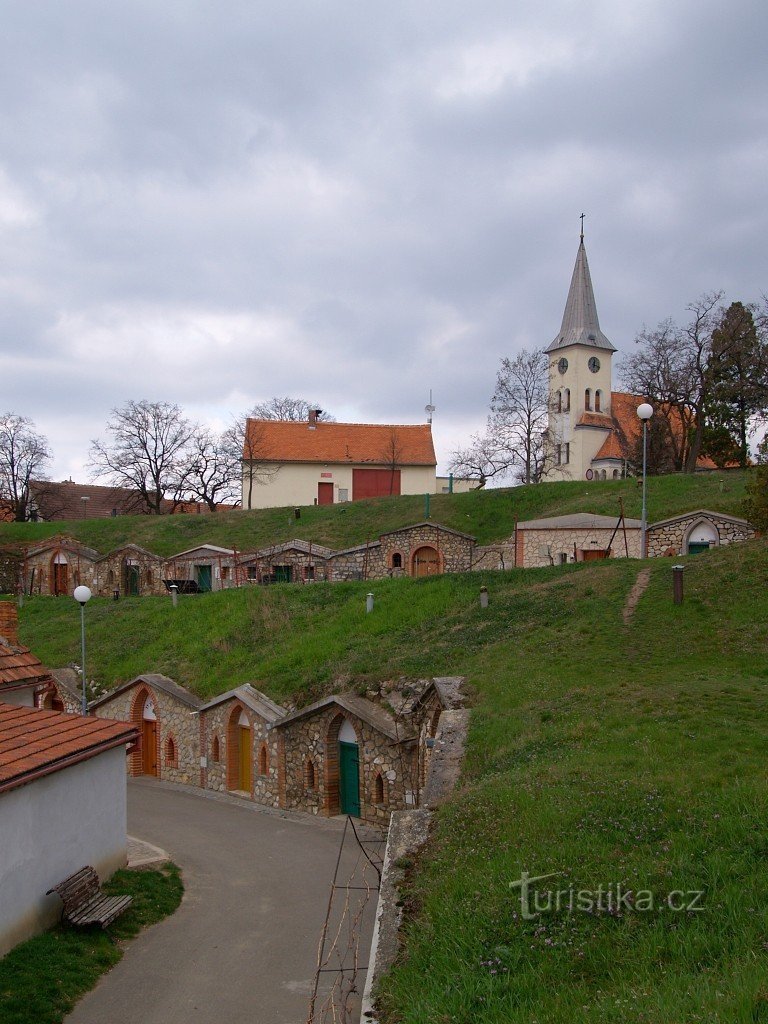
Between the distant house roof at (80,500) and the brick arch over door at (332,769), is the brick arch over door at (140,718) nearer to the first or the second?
the brick arch over door at (332,769)

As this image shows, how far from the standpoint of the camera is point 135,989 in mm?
10000

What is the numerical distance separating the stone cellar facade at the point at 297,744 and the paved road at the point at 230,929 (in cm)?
92

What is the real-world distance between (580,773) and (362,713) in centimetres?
882

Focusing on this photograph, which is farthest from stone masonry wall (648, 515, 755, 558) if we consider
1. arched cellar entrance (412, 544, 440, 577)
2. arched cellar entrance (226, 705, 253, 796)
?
arched cellar entrance (226, 705, 253, 796)

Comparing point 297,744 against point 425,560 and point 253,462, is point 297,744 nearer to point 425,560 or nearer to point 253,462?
point 425,560

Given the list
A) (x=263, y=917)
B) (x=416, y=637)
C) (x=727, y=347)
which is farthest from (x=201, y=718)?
(x=727, y=347)

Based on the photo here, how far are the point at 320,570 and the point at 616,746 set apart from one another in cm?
2290

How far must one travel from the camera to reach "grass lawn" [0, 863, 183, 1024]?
924cm

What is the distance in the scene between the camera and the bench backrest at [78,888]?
36.8 ft

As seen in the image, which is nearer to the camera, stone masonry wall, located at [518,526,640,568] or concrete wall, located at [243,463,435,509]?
stone masonry wall, located at [518,526,640,568]

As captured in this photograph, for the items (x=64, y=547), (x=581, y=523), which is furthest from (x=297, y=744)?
(x=64, y=547)

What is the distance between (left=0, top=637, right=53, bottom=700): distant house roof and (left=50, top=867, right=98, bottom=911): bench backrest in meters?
4.39

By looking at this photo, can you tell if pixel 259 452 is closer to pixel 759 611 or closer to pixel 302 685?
pixel 302 685

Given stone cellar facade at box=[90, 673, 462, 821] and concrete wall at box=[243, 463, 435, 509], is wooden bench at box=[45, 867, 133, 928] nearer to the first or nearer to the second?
stone cellar facade at box=[90, 673, 462, 821]
